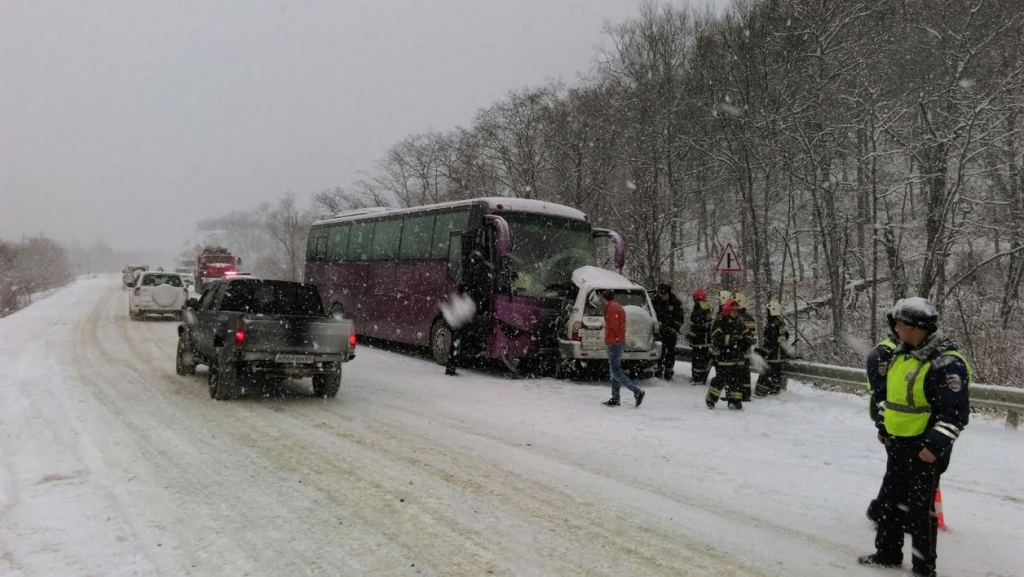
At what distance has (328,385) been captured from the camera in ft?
32.6

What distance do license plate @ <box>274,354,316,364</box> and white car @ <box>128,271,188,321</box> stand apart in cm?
1578

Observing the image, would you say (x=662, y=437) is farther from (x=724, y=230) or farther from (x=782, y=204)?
(x=724, y=230)

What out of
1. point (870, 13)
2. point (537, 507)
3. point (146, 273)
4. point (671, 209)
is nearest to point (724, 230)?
point (671, 209)

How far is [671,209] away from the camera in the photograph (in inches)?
1055

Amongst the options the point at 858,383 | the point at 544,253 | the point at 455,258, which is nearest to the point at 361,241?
the point at 455,258

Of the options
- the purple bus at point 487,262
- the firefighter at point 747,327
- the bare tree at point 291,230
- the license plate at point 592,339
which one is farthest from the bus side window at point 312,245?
the bare tree at point 291,230

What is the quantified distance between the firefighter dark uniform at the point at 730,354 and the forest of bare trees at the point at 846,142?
537 cm

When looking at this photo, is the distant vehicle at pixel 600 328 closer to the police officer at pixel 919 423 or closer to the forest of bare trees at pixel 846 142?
the forest of bare trees at pixel 846 142

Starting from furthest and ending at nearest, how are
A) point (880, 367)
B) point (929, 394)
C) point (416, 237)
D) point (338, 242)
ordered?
1. point (338, 242)
2. point (416, 237)
3. point (880, 367)
4. point (929, 394)

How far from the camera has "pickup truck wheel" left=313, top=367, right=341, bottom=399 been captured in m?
9.91

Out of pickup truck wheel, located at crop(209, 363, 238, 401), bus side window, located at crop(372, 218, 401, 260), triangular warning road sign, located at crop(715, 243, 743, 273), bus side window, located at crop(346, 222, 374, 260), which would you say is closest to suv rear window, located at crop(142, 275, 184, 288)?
bus side window, located at crop(346, 222, 374, 260)

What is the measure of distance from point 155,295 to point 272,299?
48.0 ft

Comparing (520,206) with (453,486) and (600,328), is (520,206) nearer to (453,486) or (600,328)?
(600,328)

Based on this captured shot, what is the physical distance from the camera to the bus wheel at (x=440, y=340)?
45.5 ft
